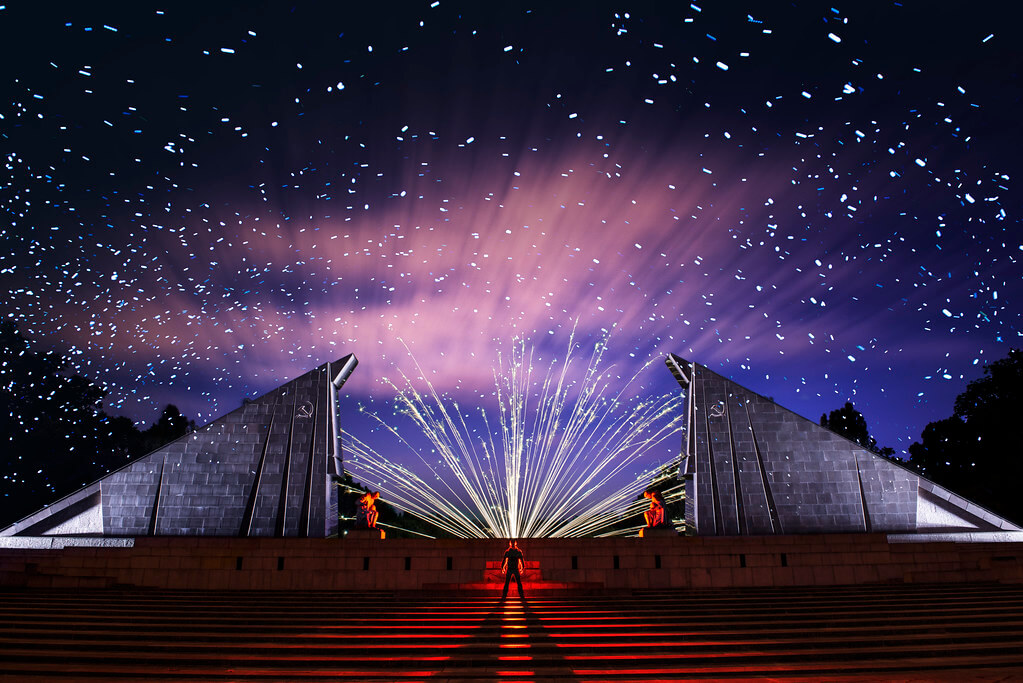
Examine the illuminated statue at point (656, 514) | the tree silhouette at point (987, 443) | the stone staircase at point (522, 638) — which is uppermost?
the tree silhouette at point (987, 443)

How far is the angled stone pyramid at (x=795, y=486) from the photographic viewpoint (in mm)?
15195

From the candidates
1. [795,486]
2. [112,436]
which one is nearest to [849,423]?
[795,486]

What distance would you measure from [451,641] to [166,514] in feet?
39.4

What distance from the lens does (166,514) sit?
49.5ft

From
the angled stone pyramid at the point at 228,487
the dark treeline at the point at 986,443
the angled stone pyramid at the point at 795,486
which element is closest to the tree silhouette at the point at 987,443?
the dark treeline at the point at 986,443

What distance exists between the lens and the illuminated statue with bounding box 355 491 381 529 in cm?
1386

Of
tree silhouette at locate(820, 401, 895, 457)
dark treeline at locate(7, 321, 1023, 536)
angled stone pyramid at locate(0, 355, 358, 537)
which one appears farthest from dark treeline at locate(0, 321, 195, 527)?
tree silhouette at locate(820, 401, 895, 457)

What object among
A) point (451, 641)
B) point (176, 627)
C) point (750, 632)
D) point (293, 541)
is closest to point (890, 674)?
point (750, 632)

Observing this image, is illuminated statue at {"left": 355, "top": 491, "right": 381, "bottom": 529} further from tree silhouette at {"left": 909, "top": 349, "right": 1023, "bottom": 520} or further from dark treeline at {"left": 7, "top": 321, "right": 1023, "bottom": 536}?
tree silhouette at {"left": 909, "top": 349, "right": 1023, "bottom": 520}

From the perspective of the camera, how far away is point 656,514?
539 inches

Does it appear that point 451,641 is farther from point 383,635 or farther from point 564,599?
point 564,599

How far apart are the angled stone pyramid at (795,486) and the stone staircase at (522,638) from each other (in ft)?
19.9

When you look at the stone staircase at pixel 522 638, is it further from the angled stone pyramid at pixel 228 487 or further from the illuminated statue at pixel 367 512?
the angled stone pyramid at pixel 228 487

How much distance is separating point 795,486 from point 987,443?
1671cm
